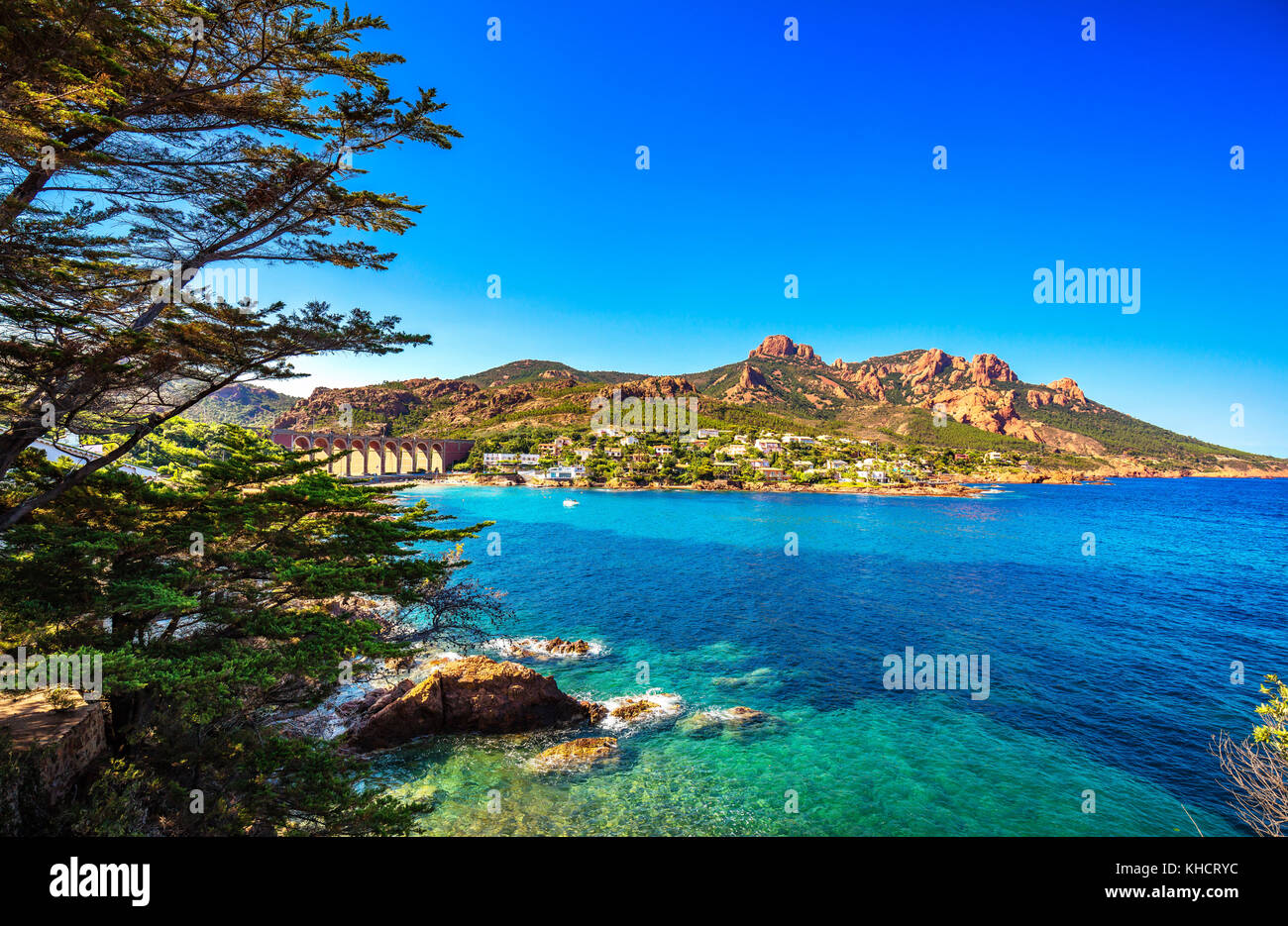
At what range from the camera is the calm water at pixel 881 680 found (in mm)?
12281

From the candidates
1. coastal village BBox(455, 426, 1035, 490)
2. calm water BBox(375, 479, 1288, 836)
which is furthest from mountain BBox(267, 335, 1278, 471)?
calm water BBox(375, 479, 1288, 836)

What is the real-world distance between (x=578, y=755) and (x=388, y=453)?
112565mm

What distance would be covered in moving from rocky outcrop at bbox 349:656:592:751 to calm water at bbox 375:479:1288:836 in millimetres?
732

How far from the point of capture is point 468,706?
15.7 meters

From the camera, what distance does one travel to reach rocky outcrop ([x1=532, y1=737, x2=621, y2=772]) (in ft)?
44.9

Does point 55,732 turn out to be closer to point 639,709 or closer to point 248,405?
point 639,709

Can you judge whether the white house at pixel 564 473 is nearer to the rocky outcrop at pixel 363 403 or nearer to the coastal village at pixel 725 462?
the coastal village at pixel 725 462

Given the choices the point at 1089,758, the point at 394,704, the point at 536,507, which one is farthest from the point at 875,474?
the point at 394,704

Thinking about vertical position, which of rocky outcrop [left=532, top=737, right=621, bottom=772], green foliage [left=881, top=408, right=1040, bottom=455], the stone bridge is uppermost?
green foliage [left=881, top=408, right=1040, bottom=455]
